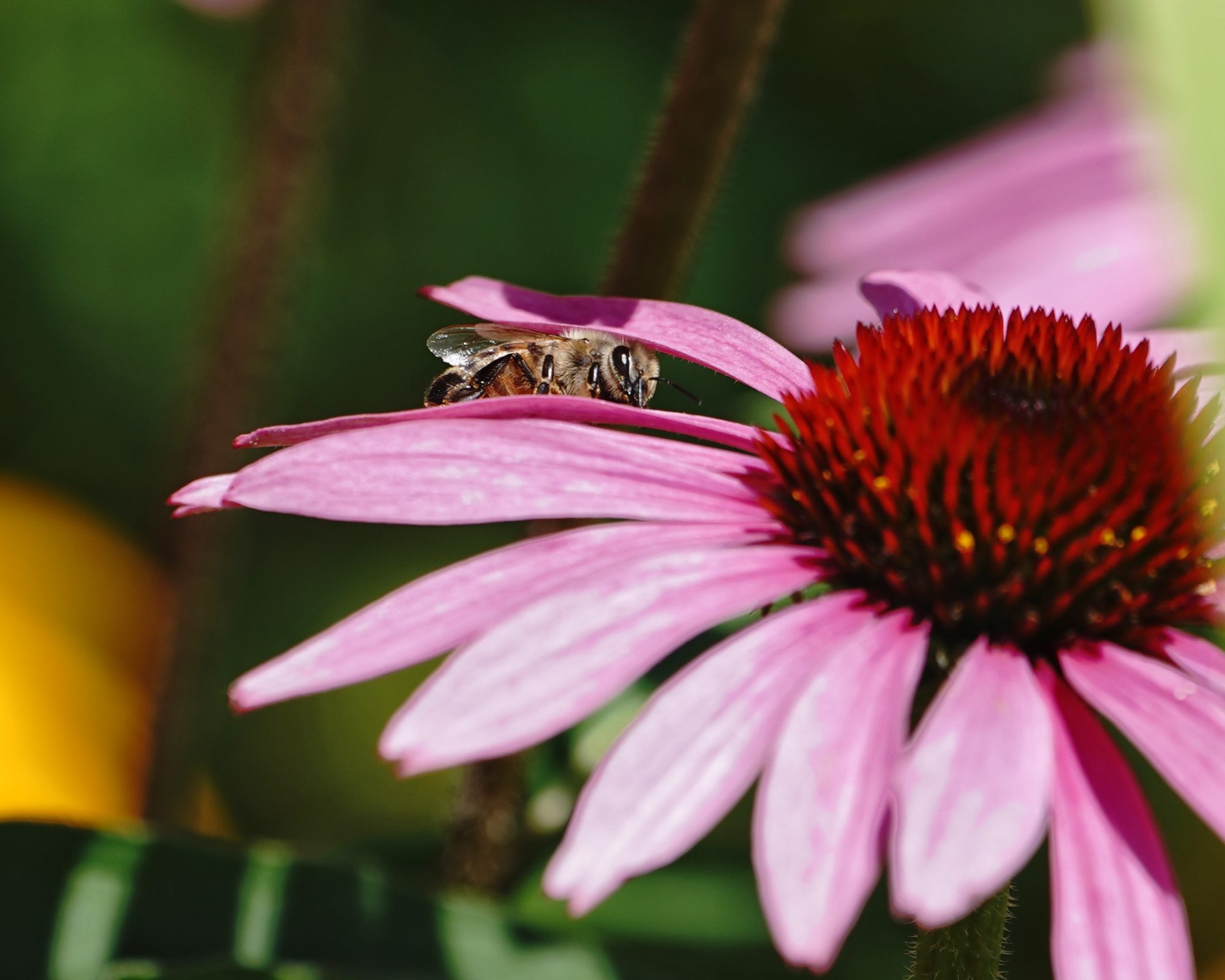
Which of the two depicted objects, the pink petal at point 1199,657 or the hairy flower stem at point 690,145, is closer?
the pink petal at point 1199,657

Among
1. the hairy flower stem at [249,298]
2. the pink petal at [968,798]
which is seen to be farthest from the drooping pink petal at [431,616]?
the hairy flower stem at [249,298]

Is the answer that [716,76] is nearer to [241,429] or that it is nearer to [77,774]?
[241,429]

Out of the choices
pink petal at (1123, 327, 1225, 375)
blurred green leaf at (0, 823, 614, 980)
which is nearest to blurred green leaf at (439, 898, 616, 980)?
blurred green leaf at (0, 823, 614, 980)

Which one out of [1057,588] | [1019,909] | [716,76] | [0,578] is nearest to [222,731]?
[0,578]

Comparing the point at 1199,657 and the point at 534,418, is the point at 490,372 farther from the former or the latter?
the point at 1199,657

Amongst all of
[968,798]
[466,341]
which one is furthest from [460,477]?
[466,341]

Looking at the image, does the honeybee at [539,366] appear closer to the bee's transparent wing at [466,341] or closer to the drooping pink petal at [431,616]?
the bee's transparent wing at [466,341]

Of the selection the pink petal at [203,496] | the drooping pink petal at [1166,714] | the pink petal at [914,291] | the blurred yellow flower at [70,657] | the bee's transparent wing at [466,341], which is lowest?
the blurred yellow flower at [70,657]

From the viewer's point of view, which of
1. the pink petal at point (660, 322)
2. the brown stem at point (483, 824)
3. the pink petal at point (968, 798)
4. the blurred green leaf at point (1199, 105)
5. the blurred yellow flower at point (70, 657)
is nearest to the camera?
the blurred green leaf at point (1199, 105)

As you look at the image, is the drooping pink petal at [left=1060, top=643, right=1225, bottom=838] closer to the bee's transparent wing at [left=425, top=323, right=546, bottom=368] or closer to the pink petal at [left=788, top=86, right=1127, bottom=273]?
the bee's transparent wing at [left=425, top=323, right=546, bottom=368]
